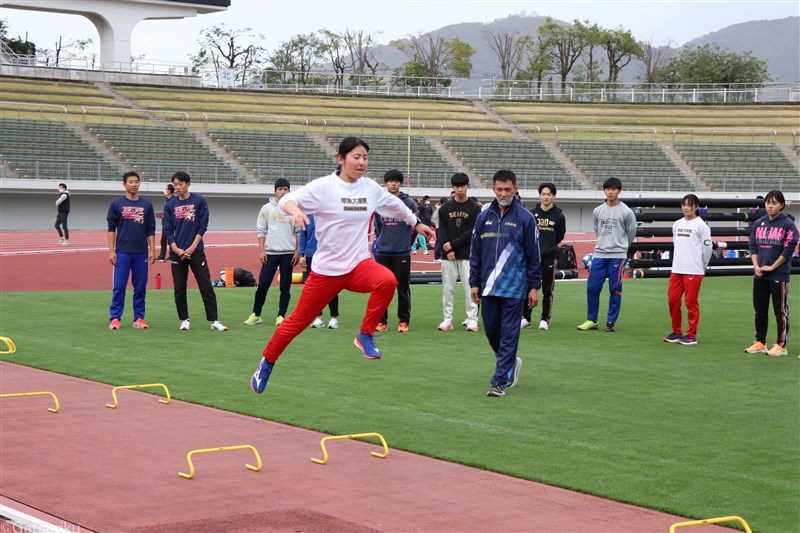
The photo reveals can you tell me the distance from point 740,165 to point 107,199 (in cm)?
3089

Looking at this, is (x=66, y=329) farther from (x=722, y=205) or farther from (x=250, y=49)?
(x=250, y=49)

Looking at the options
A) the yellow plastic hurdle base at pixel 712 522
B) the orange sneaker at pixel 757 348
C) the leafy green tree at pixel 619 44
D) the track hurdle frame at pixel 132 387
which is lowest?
the orange sneaker at pixel 757 348

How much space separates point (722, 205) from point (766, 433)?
1756 cm

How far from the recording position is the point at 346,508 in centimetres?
583

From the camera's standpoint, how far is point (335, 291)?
316 inches

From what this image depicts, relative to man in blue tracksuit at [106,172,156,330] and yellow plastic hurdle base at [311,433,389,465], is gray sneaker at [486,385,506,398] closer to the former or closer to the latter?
yellow plastic hurdle base at [311,433,389,465]

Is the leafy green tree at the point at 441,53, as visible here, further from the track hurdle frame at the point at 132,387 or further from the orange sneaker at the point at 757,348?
the track hurdle frame at the point at 132,387

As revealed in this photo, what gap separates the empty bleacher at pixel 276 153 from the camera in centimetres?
4756

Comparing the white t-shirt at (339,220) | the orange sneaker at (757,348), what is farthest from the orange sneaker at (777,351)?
the white t-shirt at (339,220)

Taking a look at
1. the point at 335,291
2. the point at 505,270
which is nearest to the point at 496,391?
the point at 505,270

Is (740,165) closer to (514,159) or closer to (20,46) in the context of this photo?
(514,159)

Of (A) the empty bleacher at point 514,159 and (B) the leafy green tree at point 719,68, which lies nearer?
(A) the empty bleacher at point 514,159

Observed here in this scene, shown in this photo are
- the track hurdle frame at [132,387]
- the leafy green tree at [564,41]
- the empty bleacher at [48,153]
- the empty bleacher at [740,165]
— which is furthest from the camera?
the leafy green tree at [564,41]

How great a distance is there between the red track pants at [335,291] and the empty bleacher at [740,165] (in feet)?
149
